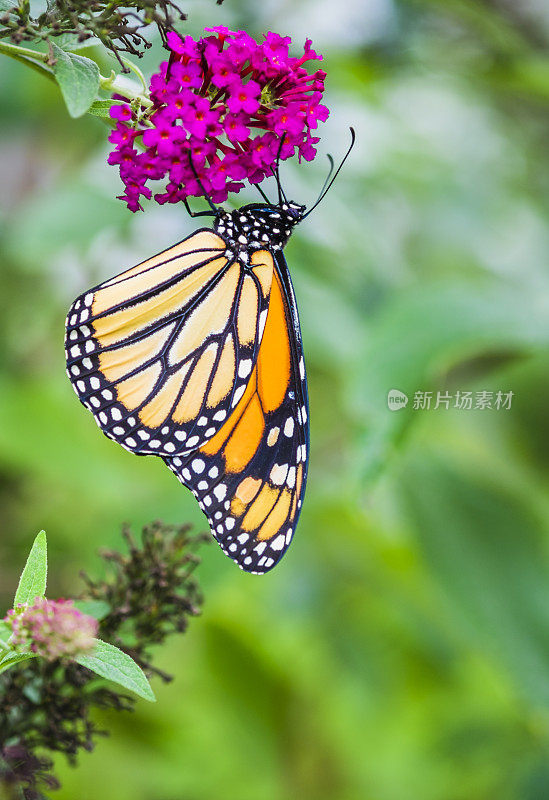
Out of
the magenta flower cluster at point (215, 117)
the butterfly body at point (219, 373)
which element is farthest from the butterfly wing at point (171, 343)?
the magenta flower cluster at point (215, 117)

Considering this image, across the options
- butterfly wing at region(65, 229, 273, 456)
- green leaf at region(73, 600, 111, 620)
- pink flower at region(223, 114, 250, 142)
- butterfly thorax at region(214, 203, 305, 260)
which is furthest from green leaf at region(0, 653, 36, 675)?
butterfly thorax at region(214, 203, 305, 260)

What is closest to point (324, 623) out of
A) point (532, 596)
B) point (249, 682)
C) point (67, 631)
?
point (249, 682)

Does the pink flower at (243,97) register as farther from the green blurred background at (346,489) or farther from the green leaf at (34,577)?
the green blurred background at (346,489)

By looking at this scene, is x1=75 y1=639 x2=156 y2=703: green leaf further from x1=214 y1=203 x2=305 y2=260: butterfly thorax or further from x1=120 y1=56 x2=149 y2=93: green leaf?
x1=214 y1=203 x2=305 y2=260: butterfly thorax

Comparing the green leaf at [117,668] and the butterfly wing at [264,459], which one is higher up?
the butterfly wing at [264,459]

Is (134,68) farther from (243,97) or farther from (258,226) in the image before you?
(258,226)

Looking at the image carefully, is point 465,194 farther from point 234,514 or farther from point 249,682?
point 234,514
